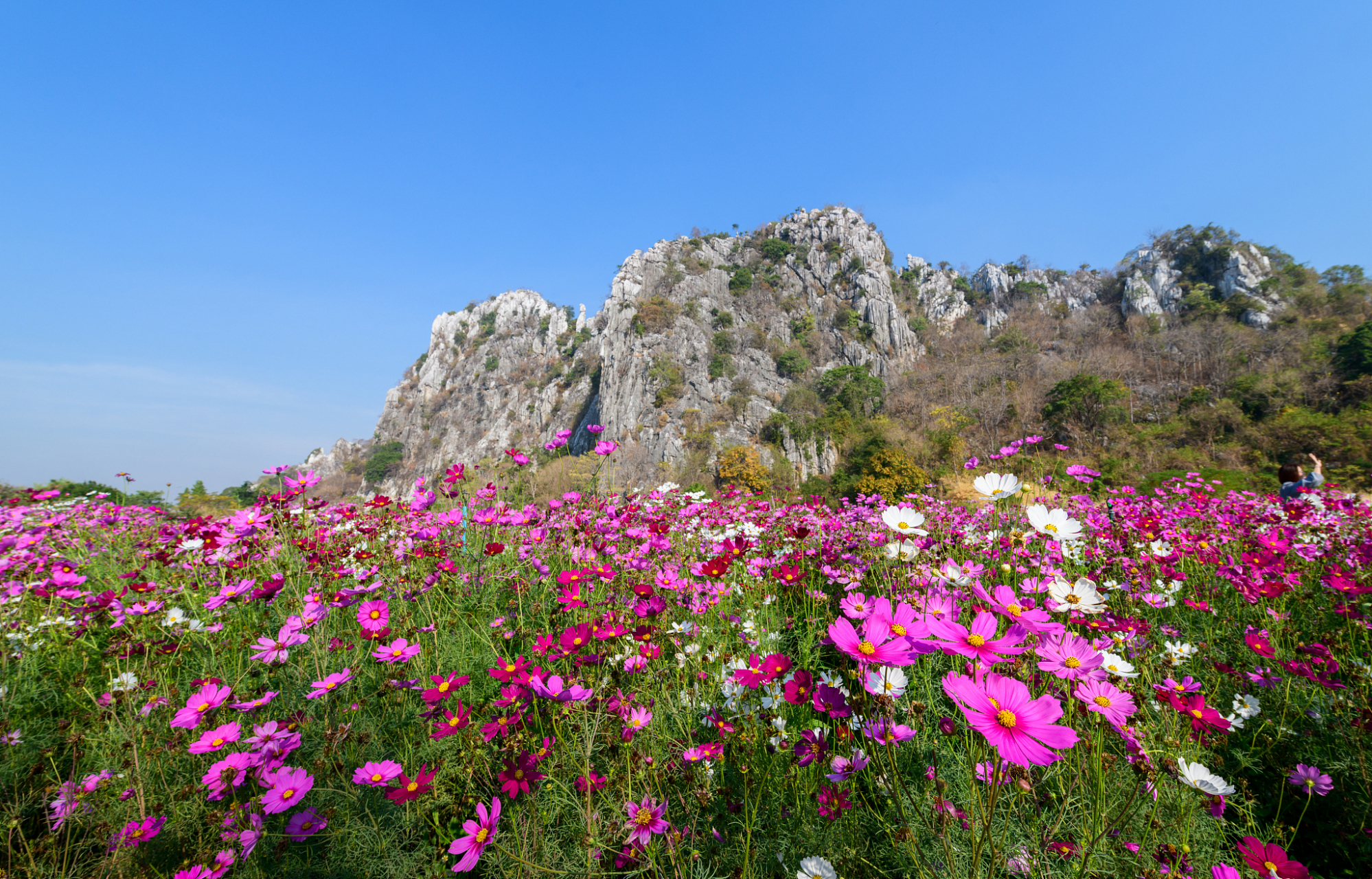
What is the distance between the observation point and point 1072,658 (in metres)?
0.90

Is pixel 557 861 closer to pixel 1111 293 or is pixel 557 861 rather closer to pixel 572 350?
pixel 572 350

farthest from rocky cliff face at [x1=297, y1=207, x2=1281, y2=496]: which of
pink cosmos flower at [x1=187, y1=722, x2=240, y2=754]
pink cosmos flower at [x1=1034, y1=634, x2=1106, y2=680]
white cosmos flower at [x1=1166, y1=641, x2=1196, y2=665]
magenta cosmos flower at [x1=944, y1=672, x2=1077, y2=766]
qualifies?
magenta cosmos flower at [x1=944, y1=672, x2=1077, y2=766]

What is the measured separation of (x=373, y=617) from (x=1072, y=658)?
2040 millimetres

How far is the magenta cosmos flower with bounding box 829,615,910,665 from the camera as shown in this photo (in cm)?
72

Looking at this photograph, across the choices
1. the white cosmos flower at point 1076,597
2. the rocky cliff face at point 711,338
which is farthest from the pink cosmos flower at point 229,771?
the rocky cliff face at point 711,338

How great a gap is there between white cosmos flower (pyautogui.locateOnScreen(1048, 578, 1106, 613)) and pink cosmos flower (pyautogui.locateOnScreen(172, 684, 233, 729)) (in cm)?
203

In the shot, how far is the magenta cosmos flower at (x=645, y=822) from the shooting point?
0.94m

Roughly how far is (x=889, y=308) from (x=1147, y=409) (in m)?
21.6

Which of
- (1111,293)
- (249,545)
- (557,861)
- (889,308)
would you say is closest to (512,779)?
(557,861)

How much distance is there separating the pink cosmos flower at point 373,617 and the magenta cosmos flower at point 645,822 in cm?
99

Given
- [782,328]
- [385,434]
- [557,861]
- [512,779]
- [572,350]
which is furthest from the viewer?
[385,434]

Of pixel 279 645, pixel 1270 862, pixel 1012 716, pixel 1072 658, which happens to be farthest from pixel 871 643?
pixel 279 645

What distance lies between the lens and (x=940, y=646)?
63 cm

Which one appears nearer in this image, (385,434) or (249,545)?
(249,545)
